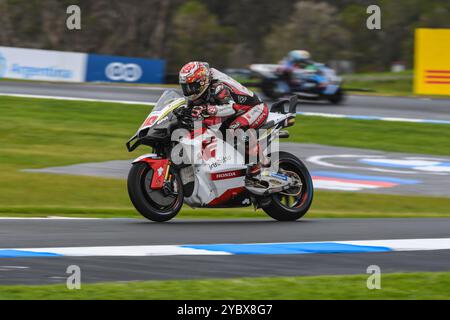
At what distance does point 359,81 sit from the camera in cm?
4219

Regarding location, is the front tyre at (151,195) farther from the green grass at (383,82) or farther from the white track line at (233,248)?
the green grass at (383,82)

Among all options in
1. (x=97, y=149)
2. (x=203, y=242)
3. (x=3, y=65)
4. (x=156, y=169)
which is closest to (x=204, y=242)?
(x=203, y=242)

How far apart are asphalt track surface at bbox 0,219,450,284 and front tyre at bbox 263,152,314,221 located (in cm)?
17

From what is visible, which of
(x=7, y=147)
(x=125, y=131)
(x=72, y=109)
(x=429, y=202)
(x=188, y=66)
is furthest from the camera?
(x=72, y=109)

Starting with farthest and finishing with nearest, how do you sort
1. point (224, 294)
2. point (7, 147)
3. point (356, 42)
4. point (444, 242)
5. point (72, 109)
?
point (356, 42) < point (72, 109) < point (7, 147) < point (444, 242) < point (224, 294)

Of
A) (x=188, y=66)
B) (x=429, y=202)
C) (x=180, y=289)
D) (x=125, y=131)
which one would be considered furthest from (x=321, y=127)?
(x=180, y=289)

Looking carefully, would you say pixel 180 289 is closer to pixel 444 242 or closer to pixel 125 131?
pixel 444 242

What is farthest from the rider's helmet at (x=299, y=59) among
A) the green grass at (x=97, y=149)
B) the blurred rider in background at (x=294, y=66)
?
the green grass at (x=97, y=149)

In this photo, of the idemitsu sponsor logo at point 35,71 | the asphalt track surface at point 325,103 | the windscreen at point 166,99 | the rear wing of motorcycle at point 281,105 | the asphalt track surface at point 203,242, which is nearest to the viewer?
the asphalt track surface at point 203,242

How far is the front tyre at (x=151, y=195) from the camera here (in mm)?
9836

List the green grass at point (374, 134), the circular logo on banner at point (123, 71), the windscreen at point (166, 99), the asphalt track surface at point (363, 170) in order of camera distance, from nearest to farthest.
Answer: the windscreen at point (166, 99)
the asphalt track surface at point (363, 170)
the green grass at point (374, 134)
the circular logo on banner at point (123, 71)

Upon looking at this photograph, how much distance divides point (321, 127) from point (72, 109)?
6.84m

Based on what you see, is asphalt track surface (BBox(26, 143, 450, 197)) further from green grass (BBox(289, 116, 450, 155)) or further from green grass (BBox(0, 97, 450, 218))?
green grass (BBox(289, 116, 450, 155))

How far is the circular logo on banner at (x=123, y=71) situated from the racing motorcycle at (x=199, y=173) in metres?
27.3
